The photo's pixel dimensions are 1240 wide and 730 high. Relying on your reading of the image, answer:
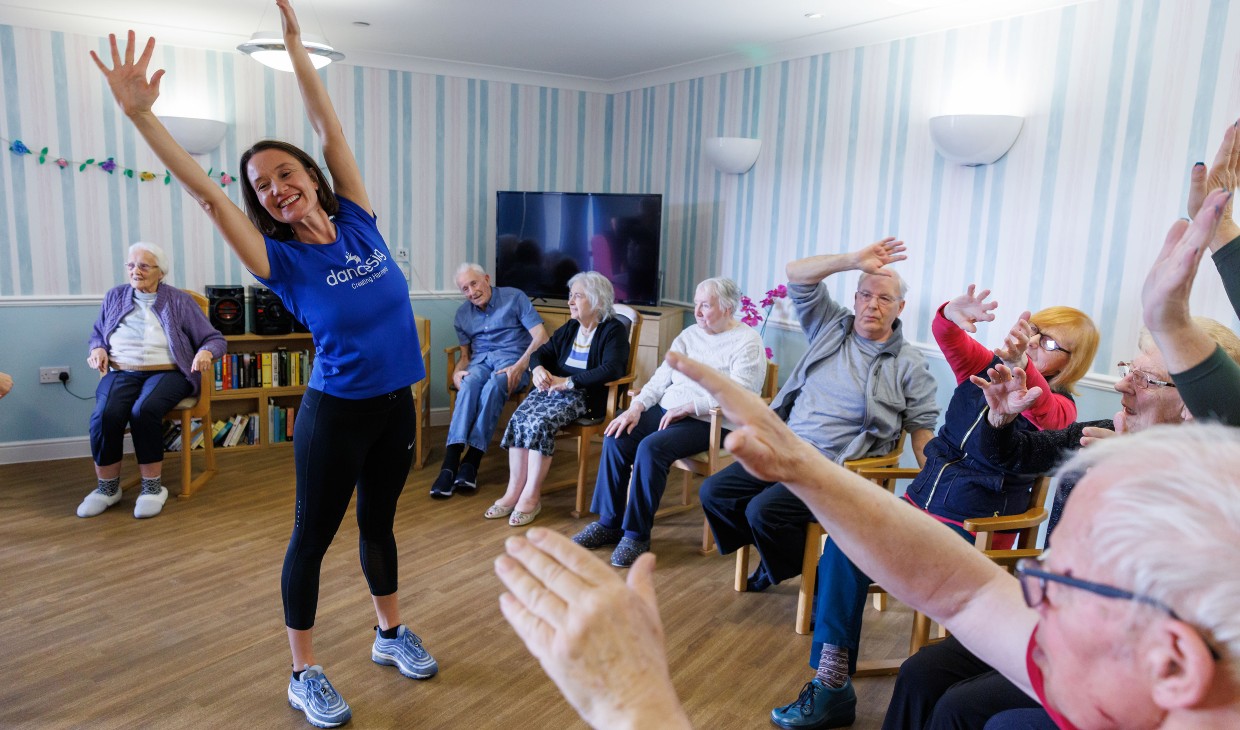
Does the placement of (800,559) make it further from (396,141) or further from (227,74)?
(227,74)

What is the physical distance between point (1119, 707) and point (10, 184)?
5.24 meters

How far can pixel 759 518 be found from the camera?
2781 mm

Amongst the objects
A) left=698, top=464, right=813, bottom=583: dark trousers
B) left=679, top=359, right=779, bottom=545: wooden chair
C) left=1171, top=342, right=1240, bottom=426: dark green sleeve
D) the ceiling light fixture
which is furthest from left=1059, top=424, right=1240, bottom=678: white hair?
the ceiling light fixture

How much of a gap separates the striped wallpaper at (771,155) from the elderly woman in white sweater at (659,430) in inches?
40.0

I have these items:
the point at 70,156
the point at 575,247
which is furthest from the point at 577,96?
the point at 70,156

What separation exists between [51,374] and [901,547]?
4888 millimetres

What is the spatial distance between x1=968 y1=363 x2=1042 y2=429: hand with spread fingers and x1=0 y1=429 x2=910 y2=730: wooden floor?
3.04ft

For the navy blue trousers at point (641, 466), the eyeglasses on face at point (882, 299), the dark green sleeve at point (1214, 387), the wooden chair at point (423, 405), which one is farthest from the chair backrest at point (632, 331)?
the dark green sleeve at point (1214, 387)

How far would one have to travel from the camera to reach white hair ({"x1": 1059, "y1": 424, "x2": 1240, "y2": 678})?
726 mm

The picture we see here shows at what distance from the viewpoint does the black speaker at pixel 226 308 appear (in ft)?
15.3

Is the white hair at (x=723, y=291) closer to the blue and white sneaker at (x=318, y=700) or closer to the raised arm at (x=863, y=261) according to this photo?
the raised arm at (x=863, y=261)

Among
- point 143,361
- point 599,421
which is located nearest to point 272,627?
point 599,421

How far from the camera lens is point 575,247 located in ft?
17.5

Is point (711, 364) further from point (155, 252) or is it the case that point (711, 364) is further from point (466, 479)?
point (155, 252)
